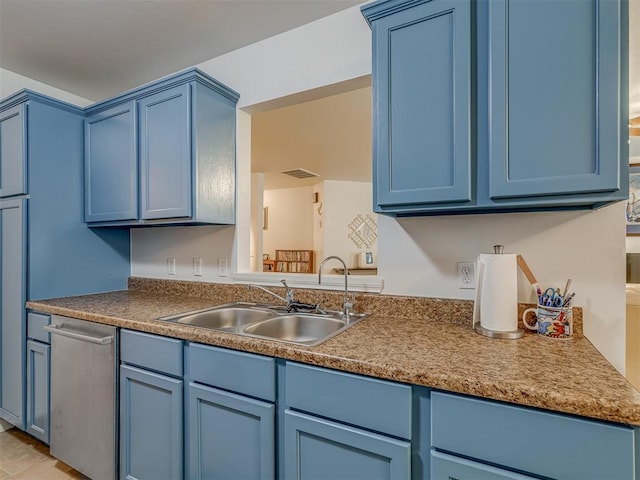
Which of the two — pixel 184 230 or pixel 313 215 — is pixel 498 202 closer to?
pixel 184 230

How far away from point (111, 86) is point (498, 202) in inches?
114

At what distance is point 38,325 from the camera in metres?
1.93

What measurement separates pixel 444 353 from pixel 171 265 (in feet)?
6.51

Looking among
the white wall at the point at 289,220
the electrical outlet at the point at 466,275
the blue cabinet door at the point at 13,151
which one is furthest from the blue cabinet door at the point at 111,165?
the white wall at the point at 289,220

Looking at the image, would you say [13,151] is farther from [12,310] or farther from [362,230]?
[362,230]

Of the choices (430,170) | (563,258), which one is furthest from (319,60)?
(563,258)

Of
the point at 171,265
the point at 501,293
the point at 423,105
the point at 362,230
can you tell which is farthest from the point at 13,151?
the point at 362,230

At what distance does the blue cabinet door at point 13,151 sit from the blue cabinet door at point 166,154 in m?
A: 0.70

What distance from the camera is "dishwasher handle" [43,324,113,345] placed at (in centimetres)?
158

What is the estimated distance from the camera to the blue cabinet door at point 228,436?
1.18 metres

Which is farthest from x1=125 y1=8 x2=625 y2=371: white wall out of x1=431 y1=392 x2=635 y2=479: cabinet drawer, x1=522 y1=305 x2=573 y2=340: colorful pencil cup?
x1=431 y1=392 x2=635 y2=479: cabinet drawer

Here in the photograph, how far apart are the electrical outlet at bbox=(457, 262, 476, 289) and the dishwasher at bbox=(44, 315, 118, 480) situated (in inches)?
64.8

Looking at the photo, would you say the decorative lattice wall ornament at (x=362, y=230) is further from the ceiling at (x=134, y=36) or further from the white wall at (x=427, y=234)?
the white wall at (x=427, y=234)

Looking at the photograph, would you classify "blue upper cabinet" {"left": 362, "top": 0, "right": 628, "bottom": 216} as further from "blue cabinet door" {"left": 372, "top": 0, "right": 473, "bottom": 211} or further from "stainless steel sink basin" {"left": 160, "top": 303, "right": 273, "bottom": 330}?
"stainless steel sink basin" {"left": 160, "top": 303, "right": 273, "bottom": 330}
